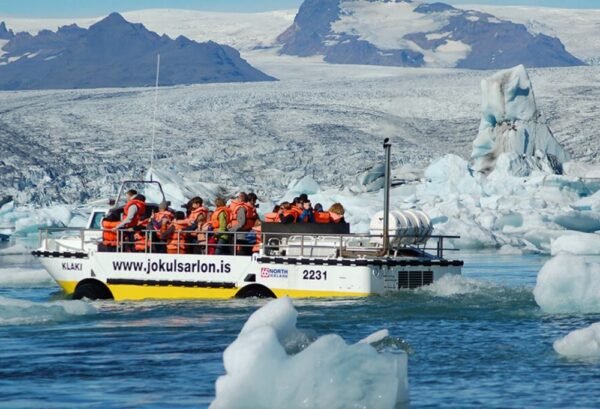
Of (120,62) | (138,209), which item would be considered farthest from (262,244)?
(120,62)

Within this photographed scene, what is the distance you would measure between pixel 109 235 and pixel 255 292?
2022 mm

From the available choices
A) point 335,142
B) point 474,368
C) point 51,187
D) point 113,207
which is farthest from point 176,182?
point 474,368

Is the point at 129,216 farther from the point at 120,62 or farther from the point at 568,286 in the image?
the point at 120,62

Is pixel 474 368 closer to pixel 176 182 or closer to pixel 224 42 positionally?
pixel 176 182

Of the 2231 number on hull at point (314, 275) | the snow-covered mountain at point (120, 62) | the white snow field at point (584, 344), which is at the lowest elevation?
the white snow field at point (584, 344)

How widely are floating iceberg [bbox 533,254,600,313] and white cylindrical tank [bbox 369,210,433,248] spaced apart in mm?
1649

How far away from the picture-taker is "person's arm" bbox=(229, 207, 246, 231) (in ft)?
49.1

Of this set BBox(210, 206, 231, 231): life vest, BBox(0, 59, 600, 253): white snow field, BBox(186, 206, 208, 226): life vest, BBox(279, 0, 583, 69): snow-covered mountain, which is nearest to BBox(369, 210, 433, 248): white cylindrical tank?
BBox(210, 206, 231, 231): life vest

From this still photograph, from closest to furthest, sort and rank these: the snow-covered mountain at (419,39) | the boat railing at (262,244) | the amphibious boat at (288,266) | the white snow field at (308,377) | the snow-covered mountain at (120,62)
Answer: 1. the white snow field at (308,377)
2. the amphibious boat at (288,266)
3. the boat railing at (262,244)
4. the snow-covered mountain at (120,62)
5. the snow-covered mountain at (419,39)

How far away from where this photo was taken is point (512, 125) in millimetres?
34375

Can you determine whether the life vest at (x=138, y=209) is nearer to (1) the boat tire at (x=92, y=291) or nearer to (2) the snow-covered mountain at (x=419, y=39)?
(1) the boat tire at (x=92, y=291)

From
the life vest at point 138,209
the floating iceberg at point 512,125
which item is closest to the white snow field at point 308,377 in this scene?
the life vest at point 138,209

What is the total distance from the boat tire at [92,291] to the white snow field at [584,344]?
611 centimetres

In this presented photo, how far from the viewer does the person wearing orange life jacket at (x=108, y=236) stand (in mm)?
15516
